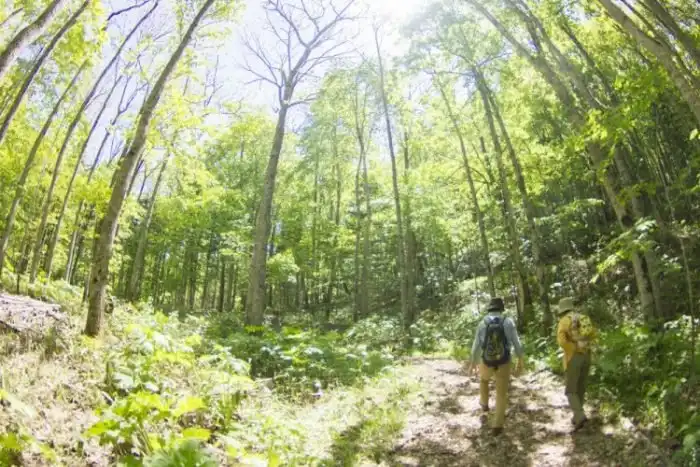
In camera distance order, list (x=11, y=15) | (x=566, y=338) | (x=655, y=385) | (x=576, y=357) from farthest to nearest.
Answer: (x=11, y=15)
(x=566, y=338)
(x=576, y=357)
(x=655, y=385)

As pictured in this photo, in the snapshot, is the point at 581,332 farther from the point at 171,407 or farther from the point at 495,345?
the point at 171,407

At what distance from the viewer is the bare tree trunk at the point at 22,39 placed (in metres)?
5.60

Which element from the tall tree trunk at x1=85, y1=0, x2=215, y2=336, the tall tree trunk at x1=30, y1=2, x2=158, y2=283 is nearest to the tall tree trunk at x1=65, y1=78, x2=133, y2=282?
the tall tree trunk at x1=30, y1=2, x2=158, y2=283

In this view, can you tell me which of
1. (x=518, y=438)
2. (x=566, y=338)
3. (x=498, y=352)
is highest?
(x=566, y=338)

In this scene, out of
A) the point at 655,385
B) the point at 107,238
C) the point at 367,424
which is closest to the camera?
the point at 655,385

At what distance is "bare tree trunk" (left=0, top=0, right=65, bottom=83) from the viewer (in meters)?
5.60

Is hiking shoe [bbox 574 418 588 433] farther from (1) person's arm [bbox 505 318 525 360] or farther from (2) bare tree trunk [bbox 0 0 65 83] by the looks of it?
(2) bare tree trunk [bbox 0 0 65 83]

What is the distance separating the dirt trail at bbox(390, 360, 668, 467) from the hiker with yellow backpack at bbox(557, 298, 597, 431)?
27cm

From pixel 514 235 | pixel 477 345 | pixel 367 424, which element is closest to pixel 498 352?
pixel 477 345

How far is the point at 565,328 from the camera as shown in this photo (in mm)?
6039

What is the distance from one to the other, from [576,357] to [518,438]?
4.24 feet

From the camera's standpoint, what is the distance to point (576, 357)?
586 centimetres

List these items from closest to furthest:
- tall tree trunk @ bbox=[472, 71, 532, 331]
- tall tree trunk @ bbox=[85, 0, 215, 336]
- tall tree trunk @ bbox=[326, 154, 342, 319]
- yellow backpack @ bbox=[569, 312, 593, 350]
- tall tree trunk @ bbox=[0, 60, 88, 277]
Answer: yellow backpack @ bbox=[569, 312, 593, 350] → tall tree trunk @ bbox=[85, 0, 215, 336] → tall tree trunk @ bbox=[0, 60, 88, 277] → tall tree trunk @ bbox=[472, 71, 532, 331] → tall tree trunk @ bbox=[326, 154, 342, 319]

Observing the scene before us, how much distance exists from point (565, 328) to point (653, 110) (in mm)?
14863
